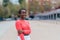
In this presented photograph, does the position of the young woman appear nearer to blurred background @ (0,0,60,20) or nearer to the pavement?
the pavement

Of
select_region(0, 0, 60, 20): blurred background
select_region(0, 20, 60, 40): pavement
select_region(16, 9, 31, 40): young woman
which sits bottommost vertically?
select_region(0, 0, 60, 20): blurred background

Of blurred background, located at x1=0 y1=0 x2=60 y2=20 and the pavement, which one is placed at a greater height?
the pavement

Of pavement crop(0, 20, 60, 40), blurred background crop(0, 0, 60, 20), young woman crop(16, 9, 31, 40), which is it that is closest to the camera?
young woman crop(16, 9, 31, 40)

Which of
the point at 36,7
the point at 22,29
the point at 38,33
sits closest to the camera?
the point at 22,29

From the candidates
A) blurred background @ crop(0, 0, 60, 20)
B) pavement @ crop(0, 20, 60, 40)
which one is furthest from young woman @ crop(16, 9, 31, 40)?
blurred background @ crop(0, 0, 60, 20)

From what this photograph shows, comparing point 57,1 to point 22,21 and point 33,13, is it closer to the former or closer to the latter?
point 33,13

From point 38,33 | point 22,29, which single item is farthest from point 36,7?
point 22,29

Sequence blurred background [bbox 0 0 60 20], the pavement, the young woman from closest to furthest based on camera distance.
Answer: the young woman → the pavement → blurred background [bbox 0 0 60 20]

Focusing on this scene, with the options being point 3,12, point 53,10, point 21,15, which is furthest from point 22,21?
point 53,10

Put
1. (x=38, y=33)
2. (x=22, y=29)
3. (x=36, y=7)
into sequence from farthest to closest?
(x=36, y=7) < (x=38, y=33) < (x=22, y=29)

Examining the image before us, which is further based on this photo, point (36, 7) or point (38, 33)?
point (36, 7)

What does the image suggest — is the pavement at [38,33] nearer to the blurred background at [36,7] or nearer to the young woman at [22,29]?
the young woman at [22,29]

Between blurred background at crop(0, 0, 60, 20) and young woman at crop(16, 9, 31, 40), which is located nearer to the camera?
young woman at crop(16, 9, 31, 40)

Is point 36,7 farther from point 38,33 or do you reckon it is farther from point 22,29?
point 22,29
